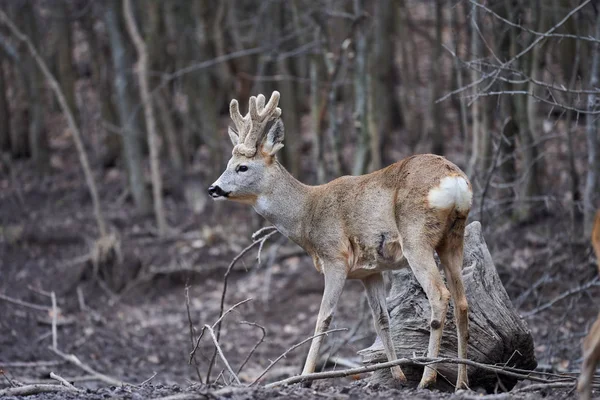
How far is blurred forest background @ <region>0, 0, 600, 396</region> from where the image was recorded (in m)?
10.8

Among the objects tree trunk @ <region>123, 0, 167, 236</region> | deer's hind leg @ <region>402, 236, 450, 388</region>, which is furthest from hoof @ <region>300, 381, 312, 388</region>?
tree trunk @ <region>123, 0, 167, 236</region>

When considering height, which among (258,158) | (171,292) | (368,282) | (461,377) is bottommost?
(171,292)

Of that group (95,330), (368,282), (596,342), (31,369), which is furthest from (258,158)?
(95,330)

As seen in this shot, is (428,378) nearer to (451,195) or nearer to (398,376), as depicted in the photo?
(398,376)

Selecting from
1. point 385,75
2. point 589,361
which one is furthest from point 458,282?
point 385,75

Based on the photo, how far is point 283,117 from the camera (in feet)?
56.9

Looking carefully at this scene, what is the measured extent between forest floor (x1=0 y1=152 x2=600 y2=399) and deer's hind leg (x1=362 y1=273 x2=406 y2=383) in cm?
29

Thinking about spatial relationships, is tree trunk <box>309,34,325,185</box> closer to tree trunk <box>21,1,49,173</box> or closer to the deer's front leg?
the deer's front leg

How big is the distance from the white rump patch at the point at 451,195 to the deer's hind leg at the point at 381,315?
108cm

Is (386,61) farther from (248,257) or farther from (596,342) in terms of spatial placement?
(596,342)

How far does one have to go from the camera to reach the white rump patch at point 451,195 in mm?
5965

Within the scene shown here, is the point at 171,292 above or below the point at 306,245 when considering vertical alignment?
below

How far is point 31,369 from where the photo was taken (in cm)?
1002

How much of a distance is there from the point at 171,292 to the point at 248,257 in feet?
5.26
